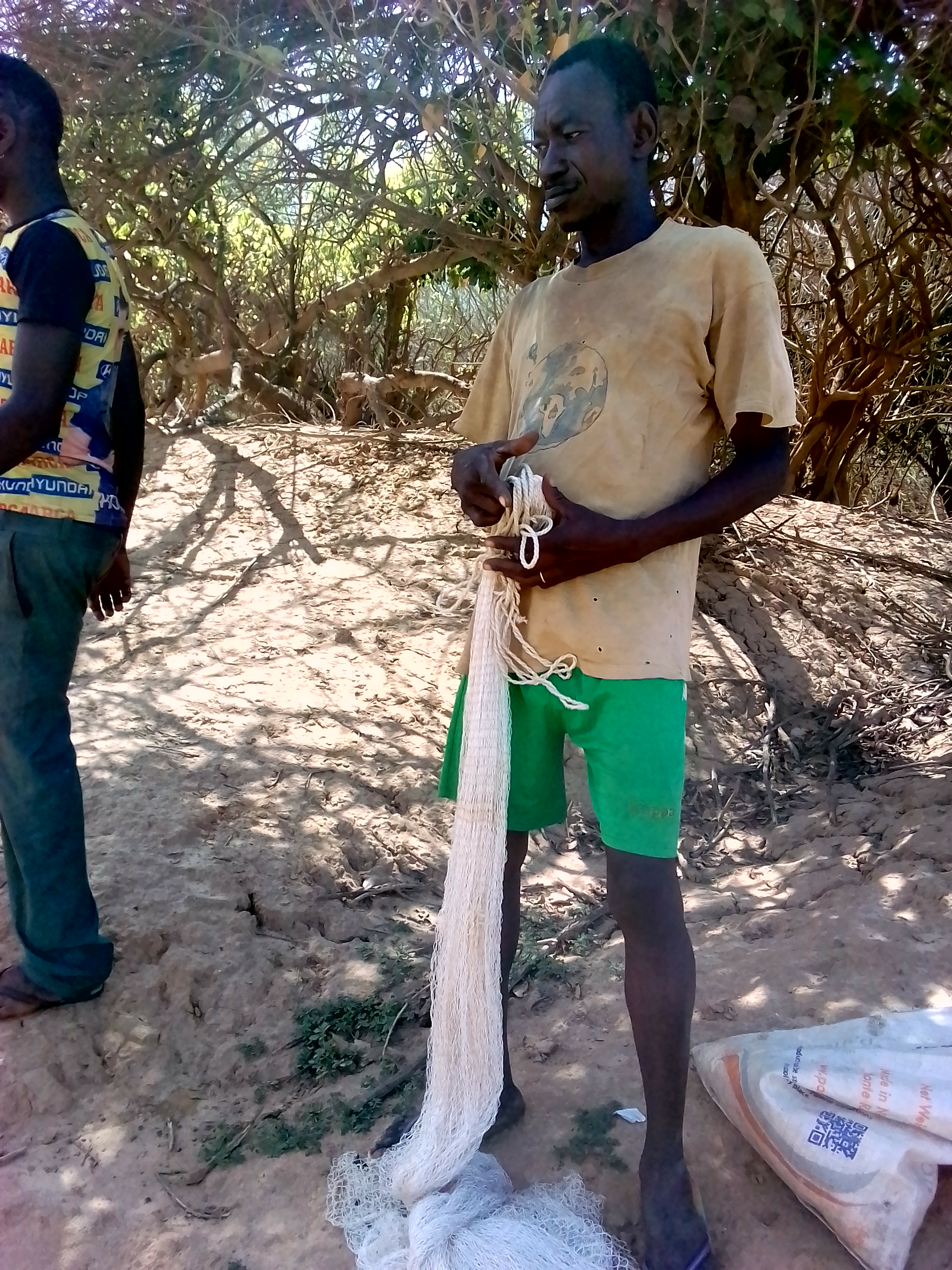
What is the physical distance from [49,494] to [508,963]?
1295 millimetres

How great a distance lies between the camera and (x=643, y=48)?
315 cm

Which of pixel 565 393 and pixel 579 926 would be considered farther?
pixel 579 926

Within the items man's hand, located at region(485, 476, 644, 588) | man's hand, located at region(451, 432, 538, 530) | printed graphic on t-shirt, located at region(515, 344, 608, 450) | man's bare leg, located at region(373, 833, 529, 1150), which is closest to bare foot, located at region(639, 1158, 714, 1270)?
man's bare leg, located at region(373, 833, 529, 1150)

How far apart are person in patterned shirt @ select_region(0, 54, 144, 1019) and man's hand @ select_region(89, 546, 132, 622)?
0.13m

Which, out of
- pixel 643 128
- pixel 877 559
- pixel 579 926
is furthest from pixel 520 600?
pixel 877 559

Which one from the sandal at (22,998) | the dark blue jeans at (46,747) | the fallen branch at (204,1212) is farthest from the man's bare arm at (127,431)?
the fallen branch at (204,1212)

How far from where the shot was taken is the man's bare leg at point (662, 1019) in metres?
1.55

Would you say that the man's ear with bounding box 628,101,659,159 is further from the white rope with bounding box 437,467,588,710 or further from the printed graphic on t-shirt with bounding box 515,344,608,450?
the white rope with bounding box 437,467,588,710

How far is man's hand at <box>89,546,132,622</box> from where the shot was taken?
237 cm

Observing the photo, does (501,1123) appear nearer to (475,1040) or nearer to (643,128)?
(475,1040)

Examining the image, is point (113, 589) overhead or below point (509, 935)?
overhead

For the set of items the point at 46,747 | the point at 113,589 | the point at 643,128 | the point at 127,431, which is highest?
the point at 643,128

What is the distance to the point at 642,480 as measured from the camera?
5.17 ft

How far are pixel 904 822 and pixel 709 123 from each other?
2.48 meters
